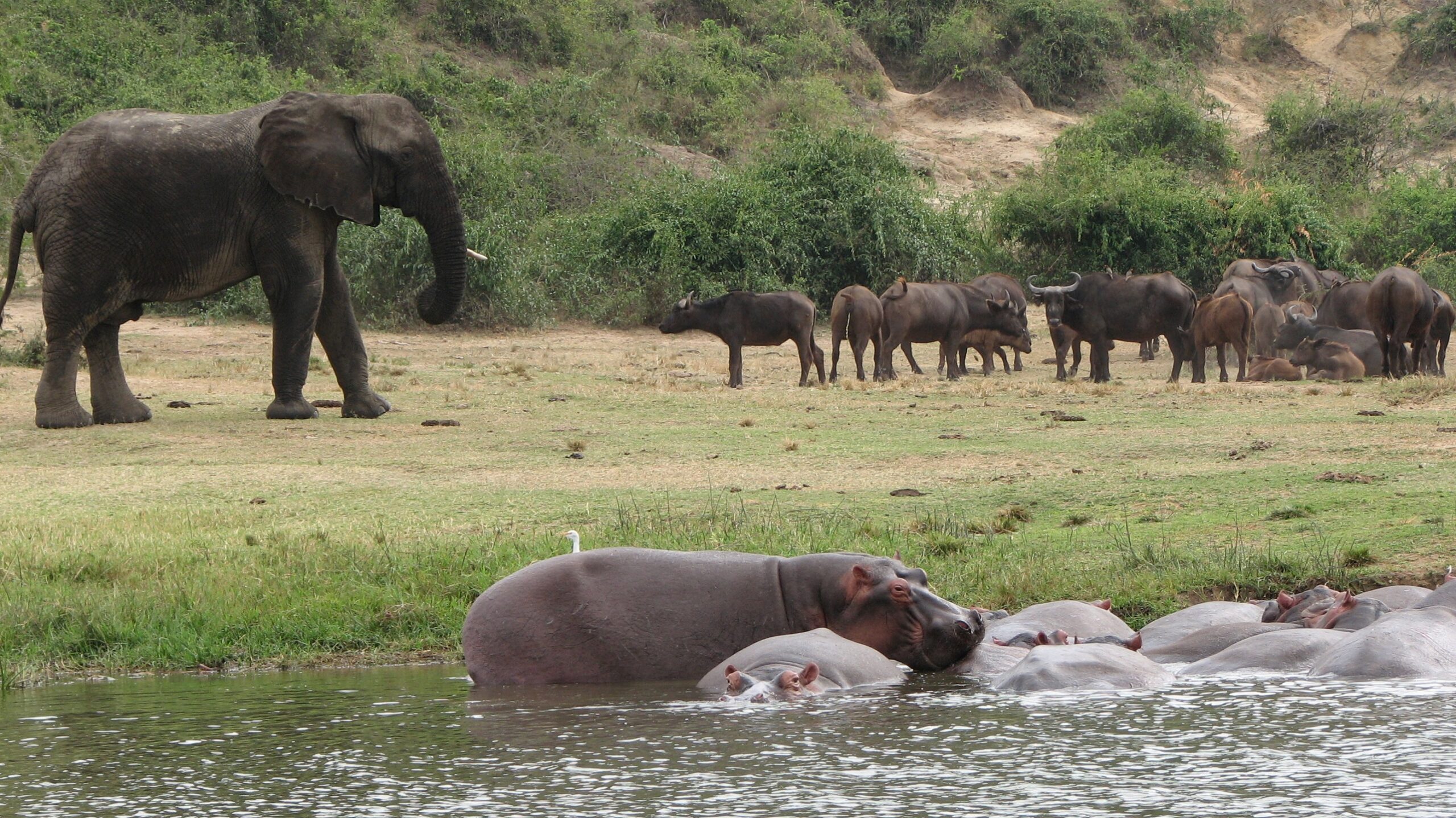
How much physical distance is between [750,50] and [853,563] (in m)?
40.9

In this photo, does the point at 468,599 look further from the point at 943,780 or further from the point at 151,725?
the point at 943,780

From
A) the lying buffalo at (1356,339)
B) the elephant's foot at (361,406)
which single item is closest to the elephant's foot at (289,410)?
the elephant's foot at (361,406)

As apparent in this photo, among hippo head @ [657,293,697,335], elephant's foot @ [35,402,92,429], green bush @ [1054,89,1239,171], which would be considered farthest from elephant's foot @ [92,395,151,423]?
green bush @ [1054,89,1239,171]

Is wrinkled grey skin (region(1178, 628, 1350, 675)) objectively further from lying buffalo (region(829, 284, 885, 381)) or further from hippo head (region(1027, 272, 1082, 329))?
hippo head (region(1027, 272, 1082, 329))

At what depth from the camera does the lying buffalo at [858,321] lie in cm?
2216

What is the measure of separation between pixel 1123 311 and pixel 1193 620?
16041mm

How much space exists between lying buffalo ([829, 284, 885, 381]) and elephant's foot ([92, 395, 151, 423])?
9.64 metres

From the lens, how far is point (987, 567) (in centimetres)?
845

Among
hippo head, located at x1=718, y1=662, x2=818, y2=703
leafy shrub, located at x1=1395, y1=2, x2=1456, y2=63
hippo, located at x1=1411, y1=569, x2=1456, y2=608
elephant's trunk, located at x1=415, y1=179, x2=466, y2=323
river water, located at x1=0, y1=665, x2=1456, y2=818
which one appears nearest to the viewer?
river water, located at x1=0, y1=665, x2=1456, y2=818

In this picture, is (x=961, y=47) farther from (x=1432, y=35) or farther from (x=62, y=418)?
(x=62, y=418)

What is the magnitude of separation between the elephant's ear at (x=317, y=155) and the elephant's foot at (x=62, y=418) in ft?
8.36

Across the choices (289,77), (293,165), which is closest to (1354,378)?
(293,165)

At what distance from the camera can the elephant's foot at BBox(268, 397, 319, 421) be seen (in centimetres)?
1507

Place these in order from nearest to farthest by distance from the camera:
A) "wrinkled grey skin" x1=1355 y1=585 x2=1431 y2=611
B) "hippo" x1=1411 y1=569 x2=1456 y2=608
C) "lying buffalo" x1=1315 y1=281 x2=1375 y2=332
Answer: "hippo" x1=1411 y1=569 x2=1456 y2=608 → "wrinkled grey skin" x1=1355 y1=585 x2=1431 y2=611 → "lying buffalo" x1=1315 y1=281 x2=1375 y2=332
